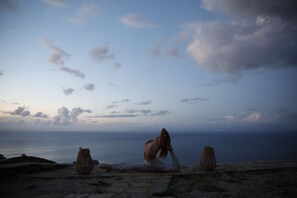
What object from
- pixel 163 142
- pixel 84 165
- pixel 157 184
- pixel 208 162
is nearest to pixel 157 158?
pixel 163 142

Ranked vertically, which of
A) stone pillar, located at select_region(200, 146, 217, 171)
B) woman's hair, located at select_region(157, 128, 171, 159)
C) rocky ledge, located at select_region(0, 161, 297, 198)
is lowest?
rocky ledge, located at select_region(0, 161, 297, 198)

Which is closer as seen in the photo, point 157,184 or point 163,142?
point 157,184

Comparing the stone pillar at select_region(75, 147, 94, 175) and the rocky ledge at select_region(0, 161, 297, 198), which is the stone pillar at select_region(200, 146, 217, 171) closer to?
the rocky ledge at select_region(0, 161, 297, 198)

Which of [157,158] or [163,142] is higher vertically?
[163,142]

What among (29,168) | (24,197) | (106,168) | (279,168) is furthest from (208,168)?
(29,168)

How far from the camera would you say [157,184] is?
6.85m

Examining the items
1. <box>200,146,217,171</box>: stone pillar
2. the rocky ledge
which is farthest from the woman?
<box>200,146,217,171</box>: stone pillar

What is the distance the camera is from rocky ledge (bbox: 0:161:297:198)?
234 inches

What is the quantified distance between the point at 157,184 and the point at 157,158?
219 cm

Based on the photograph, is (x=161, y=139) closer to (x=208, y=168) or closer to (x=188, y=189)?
(x=208, y=168)

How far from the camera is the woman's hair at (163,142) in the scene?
873 centimetres

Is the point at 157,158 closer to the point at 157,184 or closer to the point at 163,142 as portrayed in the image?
the point at 163,142

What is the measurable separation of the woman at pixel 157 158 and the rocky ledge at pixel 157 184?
41 cm

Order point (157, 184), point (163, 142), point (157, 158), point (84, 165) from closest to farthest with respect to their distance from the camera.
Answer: point (157, 184) → point (84, 165) → point (163, 142) → point (157, 158)
